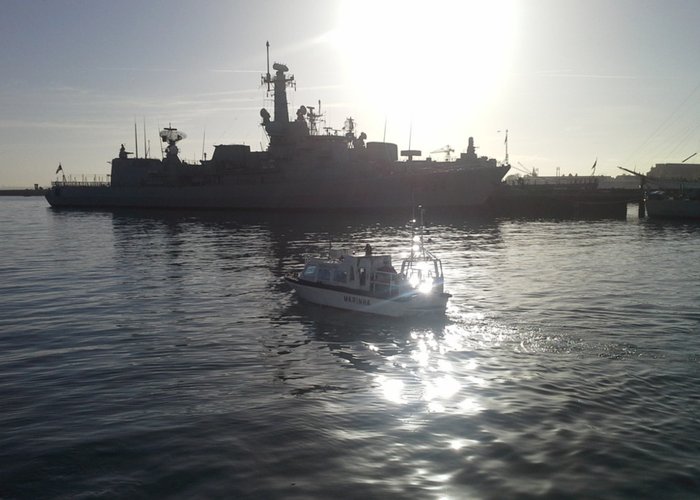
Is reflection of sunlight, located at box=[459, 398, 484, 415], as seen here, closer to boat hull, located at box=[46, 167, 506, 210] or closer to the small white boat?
the small white boat

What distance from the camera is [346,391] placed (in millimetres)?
15453

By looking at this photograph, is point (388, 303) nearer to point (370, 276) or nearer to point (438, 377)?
point (370, 276)

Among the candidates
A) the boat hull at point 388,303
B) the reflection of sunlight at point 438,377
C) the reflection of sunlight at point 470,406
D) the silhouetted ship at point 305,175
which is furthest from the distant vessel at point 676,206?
the reflection of sunlight at point 470,406

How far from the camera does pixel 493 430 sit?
41.8 ft

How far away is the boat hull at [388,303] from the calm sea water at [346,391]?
1.97 feet

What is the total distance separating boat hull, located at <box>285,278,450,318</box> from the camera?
23.7 m

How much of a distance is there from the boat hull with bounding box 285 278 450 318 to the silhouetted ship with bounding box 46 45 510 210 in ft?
217

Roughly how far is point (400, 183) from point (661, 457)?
82.8m

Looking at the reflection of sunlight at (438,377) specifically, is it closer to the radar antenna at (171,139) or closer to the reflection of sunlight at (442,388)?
the reflection of sunlight at (442,388)

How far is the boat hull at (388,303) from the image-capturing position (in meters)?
23.7

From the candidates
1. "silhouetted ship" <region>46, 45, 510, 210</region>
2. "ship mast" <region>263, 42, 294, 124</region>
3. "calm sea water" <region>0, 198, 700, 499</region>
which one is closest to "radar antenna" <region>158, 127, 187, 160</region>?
"silhouetted ship" <region>46, 45, 510, 210</region>

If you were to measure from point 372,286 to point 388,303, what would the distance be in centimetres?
155

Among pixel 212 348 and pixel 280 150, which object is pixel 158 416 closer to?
pixel 212 348

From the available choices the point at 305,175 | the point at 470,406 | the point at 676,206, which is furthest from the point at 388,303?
the point at 676,206
